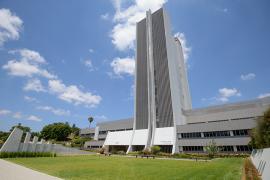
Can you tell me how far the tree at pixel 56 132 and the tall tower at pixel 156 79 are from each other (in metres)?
51.7

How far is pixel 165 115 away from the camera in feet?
210

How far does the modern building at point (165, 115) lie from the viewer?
49.9 m

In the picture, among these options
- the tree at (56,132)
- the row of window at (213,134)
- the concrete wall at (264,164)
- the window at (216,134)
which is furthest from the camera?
the tree at (56,132)

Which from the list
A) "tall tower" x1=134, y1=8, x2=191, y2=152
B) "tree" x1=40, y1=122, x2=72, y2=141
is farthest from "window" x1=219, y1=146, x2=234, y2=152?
"tree" x1=40, y1=122, x2=72, y2=141

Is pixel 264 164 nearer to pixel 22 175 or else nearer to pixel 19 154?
pixel 22 175

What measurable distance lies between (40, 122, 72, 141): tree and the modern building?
2490cm

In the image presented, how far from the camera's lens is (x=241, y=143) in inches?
1789

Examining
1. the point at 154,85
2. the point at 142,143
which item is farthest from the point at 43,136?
the point at 154,85

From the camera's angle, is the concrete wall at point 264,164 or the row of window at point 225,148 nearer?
the concrete wall at point 264,164

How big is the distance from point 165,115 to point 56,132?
67111mm

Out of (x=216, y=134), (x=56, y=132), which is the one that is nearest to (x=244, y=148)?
(x=216, y=134)

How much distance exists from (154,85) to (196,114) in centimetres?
1808

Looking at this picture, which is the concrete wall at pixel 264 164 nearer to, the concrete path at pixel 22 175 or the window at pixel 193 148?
the concrete path at pixel 22 175

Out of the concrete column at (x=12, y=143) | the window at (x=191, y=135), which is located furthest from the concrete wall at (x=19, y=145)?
the window at (x=191, y=135)
